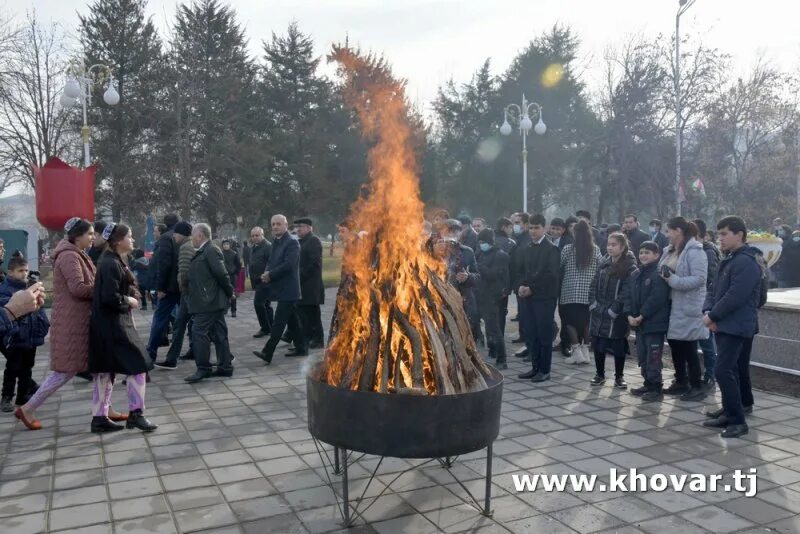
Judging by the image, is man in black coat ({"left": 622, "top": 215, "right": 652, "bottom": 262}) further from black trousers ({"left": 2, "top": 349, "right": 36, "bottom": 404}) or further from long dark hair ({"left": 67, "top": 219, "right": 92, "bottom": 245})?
black trousers ({"left": 2, "top": 349, "right": 36, "bottom": 404})

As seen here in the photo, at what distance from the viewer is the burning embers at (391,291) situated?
13.9ft

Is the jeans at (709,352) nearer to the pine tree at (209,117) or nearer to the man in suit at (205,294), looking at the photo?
the man in suit at (205,294)

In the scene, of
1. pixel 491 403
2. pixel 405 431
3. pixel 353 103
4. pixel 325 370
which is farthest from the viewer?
pixel 353 103

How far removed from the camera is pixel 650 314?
738cm

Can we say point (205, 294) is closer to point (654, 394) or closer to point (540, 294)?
point (540, 294)

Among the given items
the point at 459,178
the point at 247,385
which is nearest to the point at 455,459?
the point at 247,385

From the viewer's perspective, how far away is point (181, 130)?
96.2ft

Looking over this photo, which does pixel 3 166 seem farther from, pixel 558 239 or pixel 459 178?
pixel 558 239

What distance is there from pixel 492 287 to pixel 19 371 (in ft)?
19.8

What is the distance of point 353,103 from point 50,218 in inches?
491

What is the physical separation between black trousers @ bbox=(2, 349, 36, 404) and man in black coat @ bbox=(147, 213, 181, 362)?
2163 mm

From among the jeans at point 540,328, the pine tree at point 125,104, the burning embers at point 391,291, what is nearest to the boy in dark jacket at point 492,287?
the jeans at point 540,328

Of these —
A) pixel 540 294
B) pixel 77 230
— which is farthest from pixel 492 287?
pixel 77 230

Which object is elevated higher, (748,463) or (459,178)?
(459,178)
